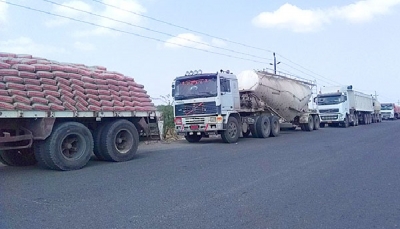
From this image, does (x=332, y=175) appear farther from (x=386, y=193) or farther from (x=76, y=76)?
(x=76, y=76)

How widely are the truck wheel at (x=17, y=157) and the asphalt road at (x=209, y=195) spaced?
33 centimetres

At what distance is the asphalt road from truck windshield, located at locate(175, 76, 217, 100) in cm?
658

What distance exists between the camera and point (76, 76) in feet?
33.7

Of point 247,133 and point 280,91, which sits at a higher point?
point 280,91

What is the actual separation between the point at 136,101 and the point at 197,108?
5.43 m

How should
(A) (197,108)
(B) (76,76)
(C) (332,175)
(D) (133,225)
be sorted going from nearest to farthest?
(D) (133,225) → (C) (332,175) → (B) (76,76) → (A) (197,108)

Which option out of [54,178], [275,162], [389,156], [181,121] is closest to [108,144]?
[54,178]

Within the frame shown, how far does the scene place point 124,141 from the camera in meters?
11.8

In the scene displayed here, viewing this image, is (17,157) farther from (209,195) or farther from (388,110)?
(388,110)

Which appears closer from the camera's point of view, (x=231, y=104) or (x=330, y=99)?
(x=231, y=104)

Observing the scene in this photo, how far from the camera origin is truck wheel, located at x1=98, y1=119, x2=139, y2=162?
36.3 feet

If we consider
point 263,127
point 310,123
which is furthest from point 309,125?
point 263,127

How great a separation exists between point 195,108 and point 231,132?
2009 millimetres

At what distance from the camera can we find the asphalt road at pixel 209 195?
511 cm
